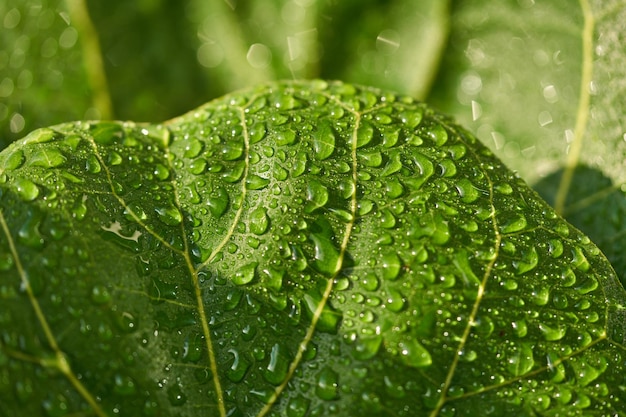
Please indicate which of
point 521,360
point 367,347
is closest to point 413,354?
point 367,347

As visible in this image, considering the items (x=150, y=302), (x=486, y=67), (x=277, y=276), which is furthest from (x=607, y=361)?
(x=486, y=67)

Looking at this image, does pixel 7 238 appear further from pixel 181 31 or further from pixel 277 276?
pixel 181 31

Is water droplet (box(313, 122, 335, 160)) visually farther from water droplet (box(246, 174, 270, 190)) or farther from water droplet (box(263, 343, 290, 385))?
water droplet (box(263, 343, 290, 385))

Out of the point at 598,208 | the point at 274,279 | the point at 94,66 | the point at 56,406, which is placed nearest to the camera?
the point at 56,406

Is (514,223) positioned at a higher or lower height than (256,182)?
lower

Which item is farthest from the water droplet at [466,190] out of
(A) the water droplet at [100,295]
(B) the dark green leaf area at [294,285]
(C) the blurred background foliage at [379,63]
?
(A) the water droplet at [100,295]

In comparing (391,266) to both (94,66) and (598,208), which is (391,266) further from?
(94,66)
